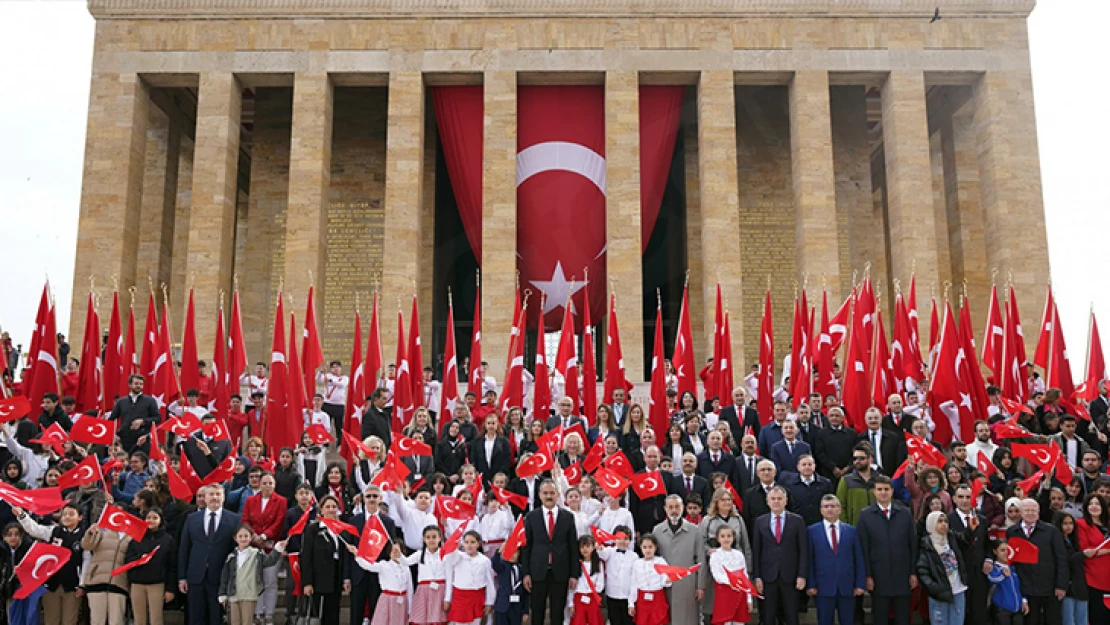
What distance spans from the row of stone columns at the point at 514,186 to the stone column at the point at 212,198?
3cm

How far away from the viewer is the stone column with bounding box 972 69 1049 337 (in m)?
24.6

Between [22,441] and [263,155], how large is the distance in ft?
57.8

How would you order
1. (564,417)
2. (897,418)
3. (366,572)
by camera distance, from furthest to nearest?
(564,417) → (897,418) → (366,572)

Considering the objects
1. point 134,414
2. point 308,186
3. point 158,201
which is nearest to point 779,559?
point 134,414

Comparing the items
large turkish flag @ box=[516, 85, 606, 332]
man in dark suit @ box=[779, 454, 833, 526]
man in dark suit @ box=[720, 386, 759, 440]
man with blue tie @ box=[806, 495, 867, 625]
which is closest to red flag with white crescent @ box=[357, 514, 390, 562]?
man with blue tie @ box=[806, 495, 867, 625]

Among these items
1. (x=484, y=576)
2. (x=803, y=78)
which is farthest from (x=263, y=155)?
(x=484, y=576)

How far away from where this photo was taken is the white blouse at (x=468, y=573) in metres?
10.3

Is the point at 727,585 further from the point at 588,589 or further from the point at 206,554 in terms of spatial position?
the point at 206,554

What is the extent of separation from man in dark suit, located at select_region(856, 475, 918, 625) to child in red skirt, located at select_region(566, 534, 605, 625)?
104 inches

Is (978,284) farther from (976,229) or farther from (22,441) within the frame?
(22,441)

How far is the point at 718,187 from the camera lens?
2516 centimetres

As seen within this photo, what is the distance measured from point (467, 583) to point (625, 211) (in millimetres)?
15764

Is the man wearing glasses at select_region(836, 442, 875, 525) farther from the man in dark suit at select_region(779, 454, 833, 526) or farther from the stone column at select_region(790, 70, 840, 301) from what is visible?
the stone column at select_region(790, 70, 840, 301)

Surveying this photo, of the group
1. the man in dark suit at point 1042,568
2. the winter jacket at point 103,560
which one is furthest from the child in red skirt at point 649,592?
Result: the winter jacket at point 103,560
